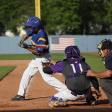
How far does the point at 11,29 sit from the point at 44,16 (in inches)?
261

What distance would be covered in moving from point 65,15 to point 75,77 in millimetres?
51475

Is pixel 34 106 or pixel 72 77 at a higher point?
pixel 72 77

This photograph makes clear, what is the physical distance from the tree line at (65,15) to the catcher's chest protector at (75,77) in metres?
50.8

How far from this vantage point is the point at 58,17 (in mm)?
60000

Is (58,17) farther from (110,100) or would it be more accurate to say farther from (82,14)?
(110,100)

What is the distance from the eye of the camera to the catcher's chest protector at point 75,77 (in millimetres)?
9203

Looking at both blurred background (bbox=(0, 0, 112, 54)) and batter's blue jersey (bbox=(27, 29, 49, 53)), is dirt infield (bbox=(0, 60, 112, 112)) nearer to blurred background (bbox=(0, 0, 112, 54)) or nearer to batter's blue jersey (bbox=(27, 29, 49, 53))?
batter's blue jersey (bbox=(27, 29, 49, 53))

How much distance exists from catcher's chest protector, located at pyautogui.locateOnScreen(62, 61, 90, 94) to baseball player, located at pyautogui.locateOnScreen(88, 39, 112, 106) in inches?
11.4

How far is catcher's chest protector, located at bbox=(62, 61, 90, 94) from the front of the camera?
30.2 ft

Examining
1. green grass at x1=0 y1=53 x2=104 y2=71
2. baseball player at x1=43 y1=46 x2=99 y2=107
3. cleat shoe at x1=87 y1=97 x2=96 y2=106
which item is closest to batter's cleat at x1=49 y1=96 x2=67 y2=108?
baseball player at x1=43 y1=46 x2=99 y2=107

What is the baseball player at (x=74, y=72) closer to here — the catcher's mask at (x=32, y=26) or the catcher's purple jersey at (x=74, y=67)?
the catcher's purple jersey at (x=74, y=67)

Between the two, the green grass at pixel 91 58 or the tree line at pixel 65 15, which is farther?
the tree line at pixel 65 15

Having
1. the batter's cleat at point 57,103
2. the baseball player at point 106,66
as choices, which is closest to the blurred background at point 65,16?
the batter's cleat at point 57,103

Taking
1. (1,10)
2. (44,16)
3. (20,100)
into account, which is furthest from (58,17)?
(20,100)
